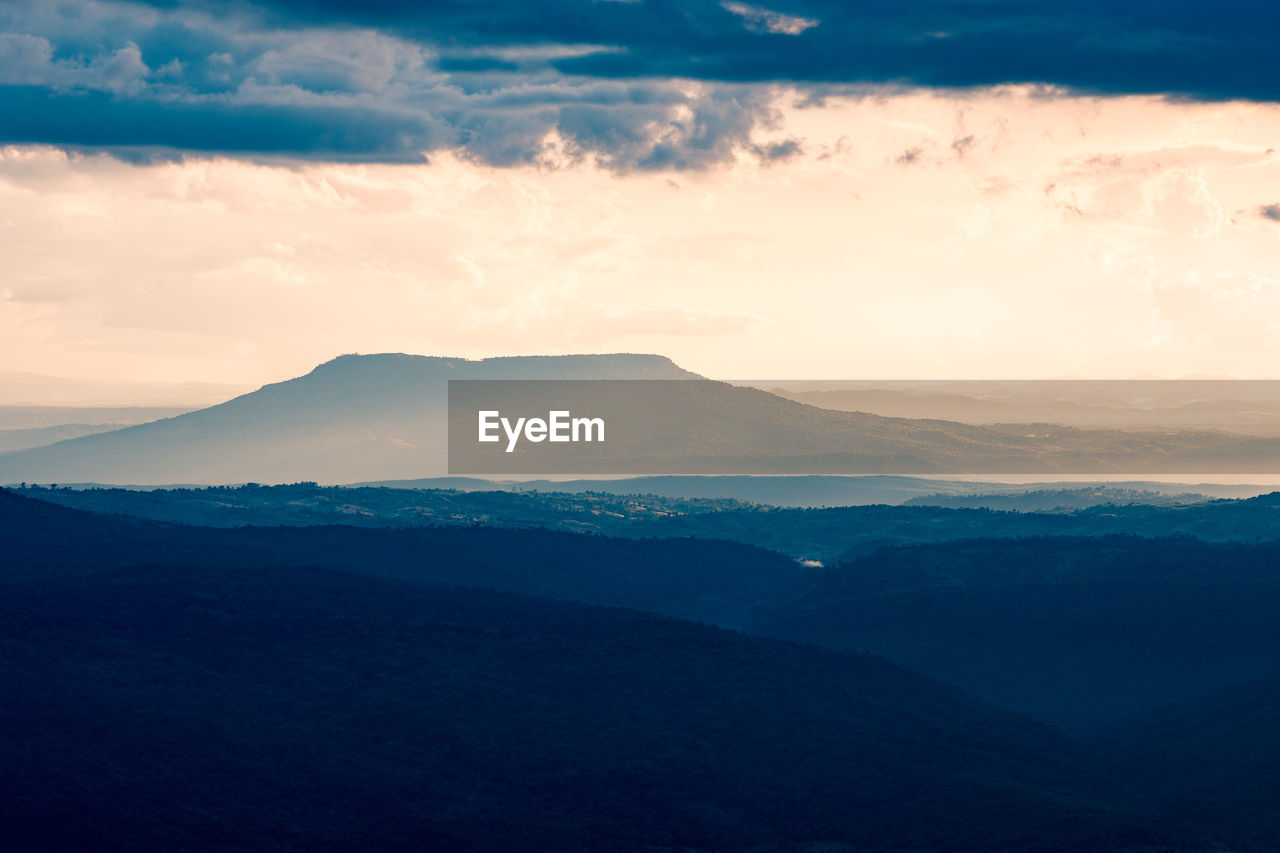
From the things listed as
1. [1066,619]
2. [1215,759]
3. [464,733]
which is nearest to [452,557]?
[1066,619]

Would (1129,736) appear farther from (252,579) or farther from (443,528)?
(443,528)

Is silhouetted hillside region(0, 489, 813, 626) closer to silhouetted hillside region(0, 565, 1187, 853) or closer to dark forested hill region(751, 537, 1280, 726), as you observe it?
dark forested hill region(751, 537, 1280, 726)

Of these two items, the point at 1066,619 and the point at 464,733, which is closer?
the point at 464,733

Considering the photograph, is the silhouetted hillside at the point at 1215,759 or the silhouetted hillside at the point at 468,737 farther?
the silhouetted hillside at the point at 1215,759

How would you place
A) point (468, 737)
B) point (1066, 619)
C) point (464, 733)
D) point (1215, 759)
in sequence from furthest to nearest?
point (1066, 619) < point (1215, 759) < point (464, 733) < point (468, 737)

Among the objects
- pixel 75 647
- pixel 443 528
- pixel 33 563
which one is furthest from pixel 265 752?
pixel 443 528

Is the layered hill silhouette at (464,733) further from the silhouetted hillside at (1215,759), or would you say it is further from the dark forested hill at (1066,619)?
the dark forested hill at (1066,619)

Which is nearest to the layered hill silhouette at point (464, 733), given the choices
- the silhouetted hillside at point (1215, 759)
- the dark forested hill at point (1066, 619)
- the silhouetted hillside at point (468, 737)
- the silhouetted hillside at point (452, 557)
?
the silhouetted hillside at point (468, 737)

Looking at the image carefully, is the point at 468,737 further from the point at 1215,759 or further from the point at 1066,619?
the point at 1066,619

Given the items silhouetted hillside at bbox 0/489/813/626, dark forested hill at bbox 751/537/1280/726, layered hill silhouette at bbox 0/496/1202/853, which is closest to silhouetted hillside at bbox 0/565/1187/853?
layered hill silhouette at bbox 0/496/1202/853
